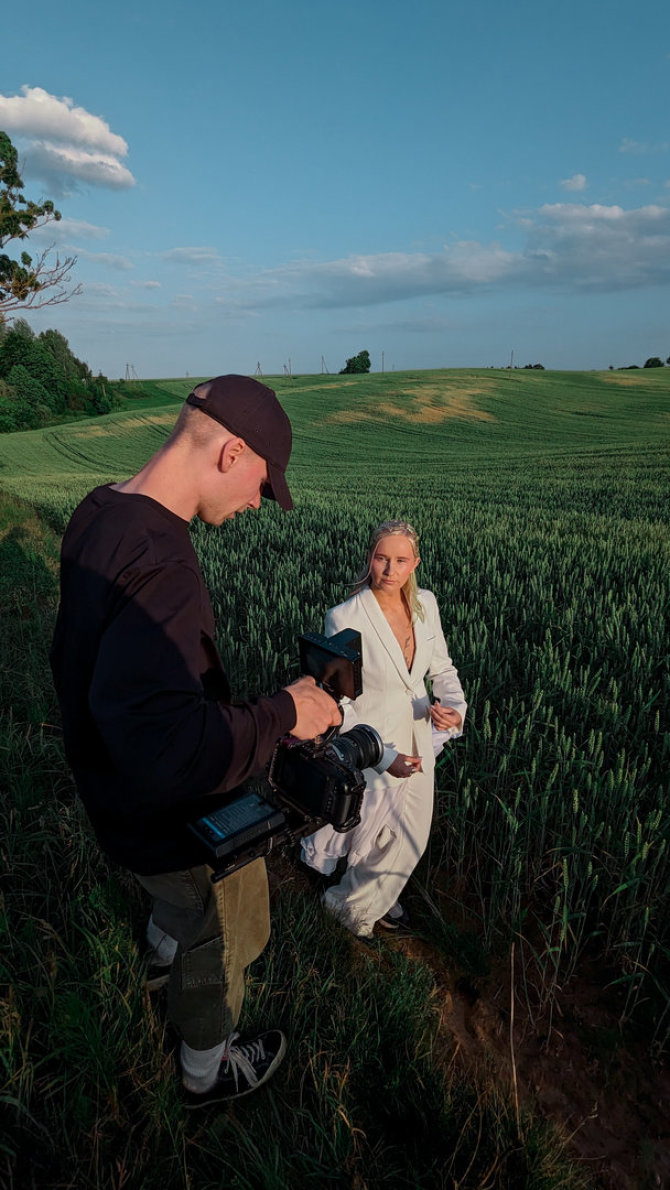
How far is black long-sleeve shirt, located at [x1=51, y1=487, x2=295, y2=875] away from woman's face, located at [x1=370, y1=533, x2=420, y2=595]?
132 cm

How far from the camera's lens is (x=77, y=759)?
56.8 inches

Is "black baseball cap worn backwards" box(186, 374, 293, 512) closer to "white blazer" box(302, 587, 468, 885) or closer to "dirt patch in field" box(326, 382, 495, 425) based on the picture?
"white blazer" box(302, 587, 468, 885)

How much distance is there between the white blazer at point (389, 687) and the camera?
101 inches

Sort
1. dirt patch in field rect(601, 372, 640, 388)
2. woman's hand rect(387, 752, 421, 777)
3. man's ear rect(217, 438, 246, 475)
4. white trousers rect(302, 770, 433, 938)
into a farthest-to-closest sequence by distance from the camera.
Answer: dirt patch in field rect(601, 372, 640, 388)
white trousers rect(302, 770, 433, 938)
woman's hand rect(387, 752, 421, 777)
man's ear rect(217, 438, 246, 475)

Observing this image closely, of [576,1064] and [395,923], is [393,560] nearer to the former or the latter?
[395,923]

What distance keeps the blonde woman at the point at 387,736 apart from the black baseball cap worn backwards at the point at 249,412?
123 centimetres

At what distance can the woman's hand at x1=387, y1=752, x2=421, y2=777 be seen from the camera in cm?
236

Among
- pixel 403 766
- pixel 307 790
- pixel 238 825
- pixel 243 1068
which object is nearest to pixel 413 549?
pixel 403 766

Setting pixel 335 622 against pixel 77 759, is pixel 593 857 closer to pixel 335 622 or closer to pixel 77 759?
pixel 335 622

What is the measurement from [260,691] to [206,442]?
3179 mm

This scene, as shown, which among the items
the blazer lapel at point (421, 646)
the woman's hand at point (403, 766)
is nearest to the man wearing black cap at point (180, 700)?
the woman's hand at point (403, 766)

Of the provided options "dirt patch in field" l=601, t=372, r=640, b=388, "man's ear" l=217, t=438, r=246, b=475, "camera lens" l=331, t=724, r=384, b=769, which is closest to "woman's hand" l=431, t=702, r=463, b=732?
"camera lens" l=331, t=724, r=384, b=769

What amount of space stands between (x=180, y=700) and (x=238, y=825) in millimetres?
316

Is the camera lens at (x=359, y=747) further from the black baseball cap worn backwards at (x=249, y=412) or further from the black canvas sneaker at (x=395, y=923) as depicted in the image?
the black canvas sneaker at (x=395, y=923)
